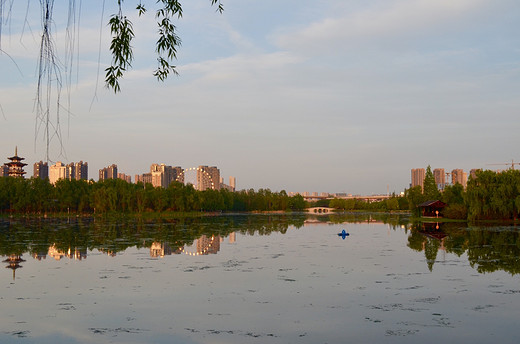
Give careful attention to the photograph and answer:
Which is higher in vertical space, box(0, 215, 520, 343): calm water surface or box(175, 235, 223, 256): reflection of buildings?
box(175, 235, 223, 256): reflection of buildings

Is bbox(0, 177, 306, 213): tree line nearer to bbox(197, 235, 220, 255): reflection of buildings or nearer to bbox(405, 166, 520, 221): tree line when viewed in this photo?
bbox(405, 166, 520, 221): tree line

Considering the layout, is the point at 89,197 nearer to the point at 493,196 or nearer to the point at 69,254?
the point at 493,196

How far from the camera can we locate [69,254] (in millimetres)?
24859

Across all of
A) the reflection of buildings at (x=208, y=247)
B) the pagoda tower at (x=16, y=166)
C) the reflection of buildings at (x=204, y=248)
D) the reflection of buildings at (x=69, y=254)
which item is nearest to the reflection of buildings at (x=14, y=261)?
the reflection of buildings at (x=69, y=254)

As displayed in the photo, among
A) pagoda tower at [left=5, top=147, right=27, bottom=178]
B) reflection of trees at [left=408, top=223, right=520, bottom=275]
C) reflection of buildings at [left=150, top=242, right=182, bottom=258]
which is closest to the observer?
reflection of trees at [left=408, top=223, right=520, bottom=275]

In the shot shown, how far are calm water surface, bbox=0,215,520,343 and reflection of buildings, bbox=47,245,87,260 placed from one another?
0.10 meters

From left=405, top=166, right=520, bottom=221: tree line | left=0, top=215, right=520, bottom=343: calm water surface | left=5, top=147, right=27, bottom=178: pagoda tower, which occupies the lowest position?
left=0, top=215, right=520, bottom=343: calm water surface

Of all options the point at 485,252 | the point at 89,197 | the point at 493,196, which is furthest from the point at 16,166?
the point at 485,252

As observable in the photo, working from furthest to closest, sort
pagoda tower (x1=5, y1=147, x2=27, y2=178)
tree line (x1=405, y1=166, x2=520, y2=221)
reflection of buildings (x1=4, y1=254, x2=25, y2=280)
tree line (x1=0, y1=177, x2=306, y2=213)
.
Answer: pagoda tower (x1=5, y1=147, x2=27, y2=178) < tree line (x1=0, y1=177, x2=306, y2=213) < tree line (x1=405, y1=166, x2=520, y2=221) < reflection of buildings (x1=4, y1=254, x2=25, y2=280)

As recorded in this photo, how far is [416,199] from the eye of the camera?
87.4 meters

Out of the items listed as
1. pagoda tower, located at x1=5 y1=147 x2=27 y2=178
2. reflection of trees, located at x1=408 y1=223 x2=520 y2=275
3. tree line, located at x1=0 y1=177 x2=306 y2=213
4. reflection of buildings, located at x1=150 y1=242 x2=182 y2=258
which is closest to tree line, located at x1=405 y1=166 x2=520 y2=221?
reflection of trees, located at x1=408 y1=223 x2=520 y2=275

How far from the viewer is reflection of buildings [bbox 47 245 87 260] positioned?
77.4ft

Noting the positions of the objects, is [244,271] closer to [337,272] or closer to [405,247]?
[337,272]

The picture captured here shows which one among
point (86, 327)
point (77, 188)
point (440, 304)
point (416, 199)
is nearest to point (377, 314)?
point (440, 304)
